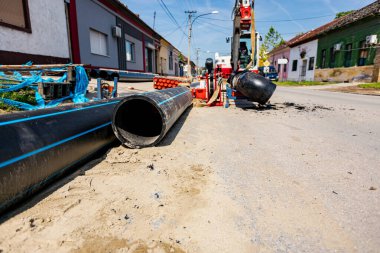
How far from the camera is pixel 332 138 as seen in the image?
4.02m

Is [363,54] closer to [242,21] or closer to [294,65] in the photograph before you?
[294,65]

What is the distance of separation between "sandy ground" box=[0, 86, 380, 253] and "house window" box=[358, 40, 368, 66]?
761 inches

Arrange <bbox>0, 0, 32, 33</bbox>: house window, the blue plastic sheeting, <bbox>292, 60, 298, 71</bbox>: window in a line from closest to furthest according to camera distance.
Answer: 1. the blue plastic sheeting
2. <bbox>0, 0, 32, 33</bbox>: house window
3. <bbox>292, 60, 298, 71</bbox>: window

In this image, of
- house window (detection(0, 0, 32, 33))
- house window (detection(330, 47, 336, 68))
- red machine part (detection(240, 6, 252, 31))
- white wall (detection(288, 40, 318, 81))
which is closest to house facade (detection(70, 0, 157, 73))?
house window (detection(0, 0, 32, 33))

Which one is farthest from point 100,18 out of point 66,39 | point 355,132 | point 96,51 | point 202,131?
point 355,132

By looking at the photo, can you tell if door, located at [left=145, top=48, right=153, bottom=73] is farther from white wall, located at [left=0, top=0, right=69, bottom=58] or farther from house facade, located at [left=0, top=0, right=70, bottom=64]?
white wall, located at [left=0, top=0, right=69, bottom=58]

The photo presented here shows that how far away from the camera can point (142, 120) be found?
4.29m

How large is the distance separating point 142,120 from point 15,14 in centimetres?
668

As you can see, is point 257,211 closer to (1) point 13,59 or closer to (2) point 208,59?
→ (1) point 13,59

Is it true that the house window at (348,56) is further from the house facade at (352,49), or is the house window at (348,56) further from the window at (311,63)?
the window at (311,63)

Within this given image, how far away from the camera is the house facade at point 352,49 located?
683 inches

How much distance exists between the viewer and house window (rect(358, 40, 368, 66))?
60.1 feet

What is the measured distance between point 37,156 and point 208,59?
30.7 feet

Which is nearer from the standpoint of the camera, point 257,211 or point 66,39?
point 257,211
